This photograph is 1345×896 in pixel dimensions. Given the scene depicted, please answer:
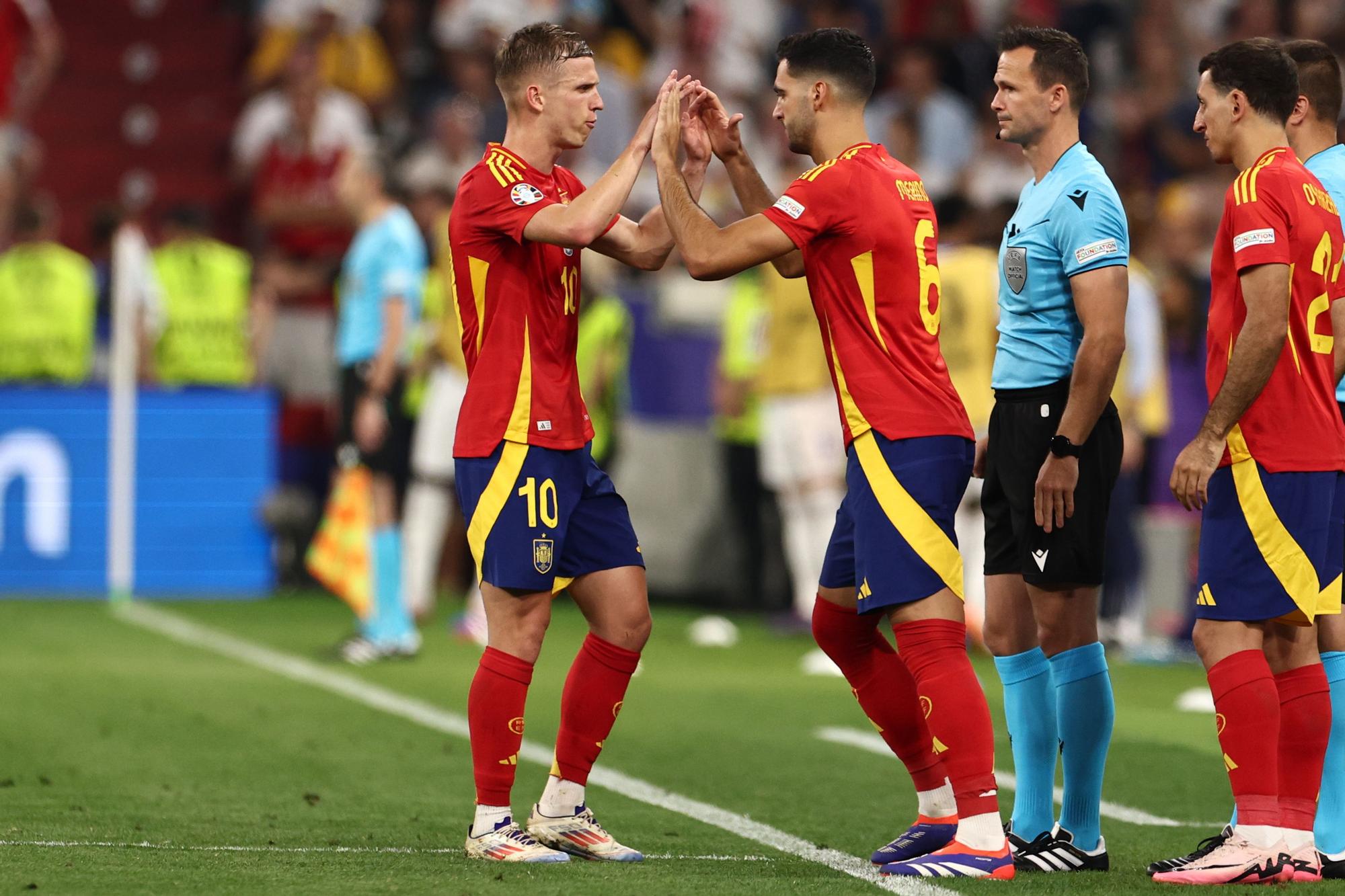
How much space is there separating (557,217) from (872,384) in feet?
3.41

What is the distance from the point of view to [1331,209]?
582 centimetres

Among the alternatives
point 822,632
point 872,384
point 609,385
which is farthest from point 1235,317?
point 609,385

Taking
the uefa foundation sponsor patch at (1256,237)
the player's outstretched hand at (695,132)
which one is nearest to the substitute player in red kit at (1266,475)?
the uefa foundation sponsor patch at (1256,237)

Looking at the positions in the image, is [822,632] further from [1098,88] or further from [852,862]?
[1098,88]

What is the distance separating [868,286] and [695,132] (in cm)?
75

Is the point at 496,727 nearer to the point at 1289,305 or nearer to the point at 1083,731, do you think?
the point at 1083,731

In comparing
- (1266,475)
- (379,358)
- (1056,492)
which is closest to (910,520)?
(1056,492)

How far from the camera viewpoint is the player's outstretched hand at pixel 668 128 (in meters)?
5.88

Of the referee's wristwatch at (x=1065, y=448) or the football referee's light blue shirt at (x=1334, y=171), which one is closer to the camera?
the referee's wristwatch at (x=1065, y=448)

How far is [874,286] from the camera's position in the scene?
578 cm

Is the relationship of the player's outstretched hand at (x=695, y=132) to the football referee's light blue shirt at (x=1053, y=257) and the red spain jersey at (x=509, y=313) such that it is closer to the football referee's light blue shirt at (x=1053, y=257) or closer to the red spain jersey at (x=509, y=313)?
the red spain jersey at (x=509, y=313)

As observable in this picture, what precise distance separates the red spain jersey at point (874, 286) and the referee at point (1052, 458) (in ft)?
0.89

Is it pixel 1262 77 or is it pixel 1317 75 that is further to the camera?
pixel 1317 75

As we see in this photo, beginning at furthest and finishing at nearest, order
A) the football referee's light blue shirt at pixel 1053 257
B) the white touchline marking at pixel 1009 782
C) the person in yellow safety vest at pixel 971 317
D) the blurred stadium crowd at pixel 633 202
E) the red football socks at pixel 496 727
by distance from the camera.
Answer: the blurred stadium crowd at pixel 633 202
the person in yellow safety vest at pixel 971 317
the white touchline marking at pixel 1009 782
the red football socks at pixel 496 727
the football referee's light blue shirt at pixel 1053 257
